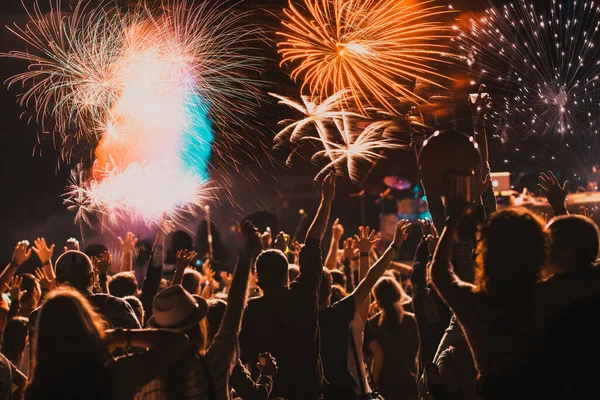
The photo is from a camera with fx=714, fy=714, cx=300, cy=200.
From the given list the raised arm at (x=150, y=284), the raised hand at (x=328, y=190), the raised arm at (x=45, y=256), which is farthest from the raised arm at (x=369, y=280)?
the raised arm at (x=45, y=256)

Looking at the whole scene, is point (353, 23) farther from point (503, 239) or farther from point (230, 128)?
point (503, 239)

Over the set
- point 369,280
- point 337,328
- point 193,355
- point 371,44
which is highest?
point 371,44

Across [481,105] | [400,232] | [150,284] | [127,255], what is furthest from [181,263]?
[127,255]

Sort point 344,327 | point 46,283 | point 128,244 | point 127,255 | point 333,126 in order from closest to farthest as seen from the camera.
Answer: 1. point 344,327
2. point 46,283
3. point 127,255
4. point 128,244
5. point 333,126

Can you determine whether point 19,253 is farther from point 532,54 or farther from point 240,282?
point 532,54

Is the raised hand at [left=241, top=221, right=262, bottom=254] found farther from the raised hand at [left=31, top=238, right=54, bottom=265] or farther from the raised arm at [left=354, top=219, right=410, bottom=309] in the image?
the raised hand at [left=31, top=238, right=54, bottom=265]
